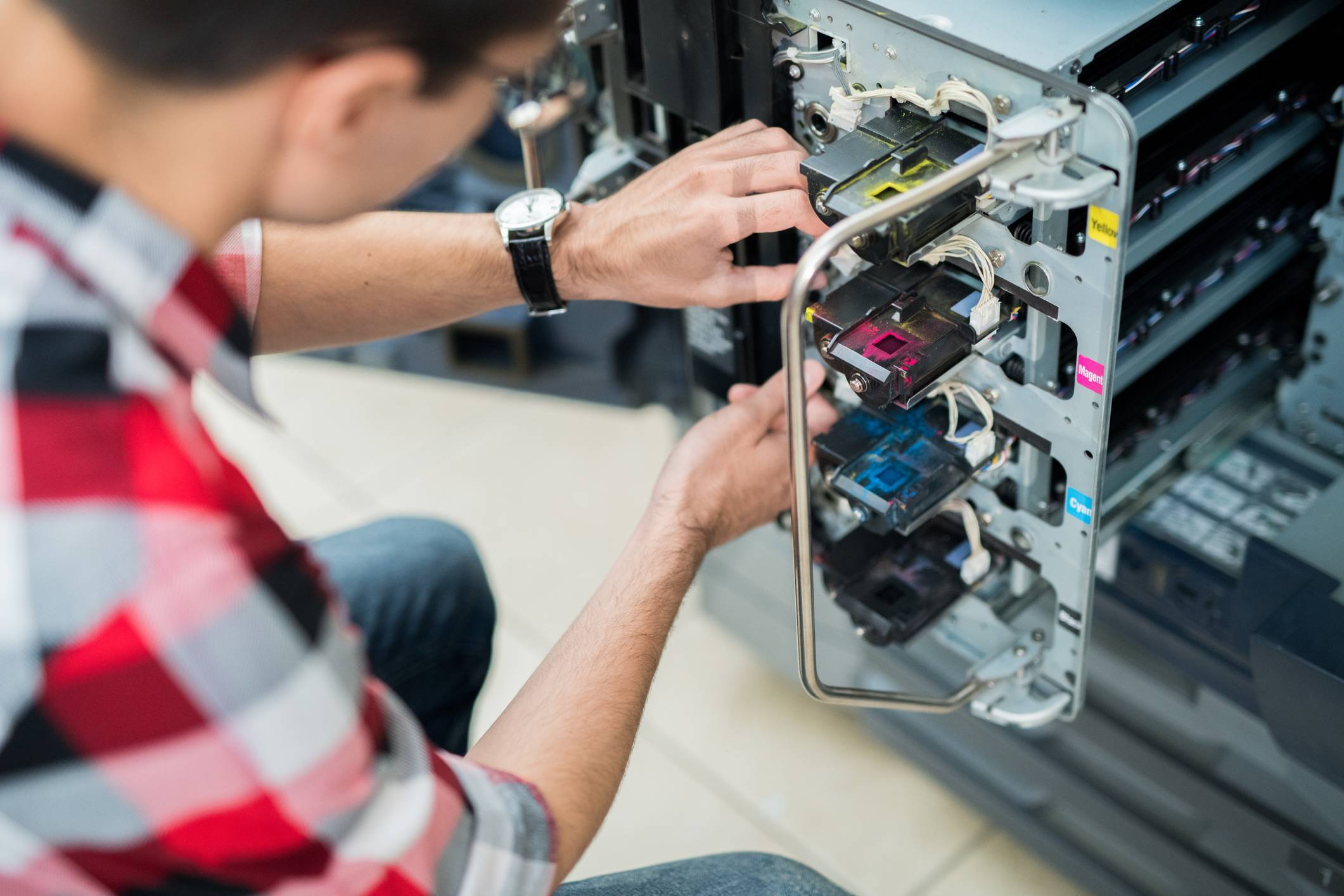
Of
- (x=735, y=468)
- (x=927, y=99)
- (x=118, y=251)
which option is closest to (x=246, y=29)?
(x=118, y=251)

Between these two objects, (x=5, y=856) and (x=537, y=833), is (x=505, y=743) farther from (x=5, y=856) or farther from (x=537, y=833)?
(x=5, y=856)

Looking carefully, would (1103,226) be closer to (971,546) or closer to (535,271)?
(971,546)

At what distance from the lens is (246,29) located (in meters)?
0.64

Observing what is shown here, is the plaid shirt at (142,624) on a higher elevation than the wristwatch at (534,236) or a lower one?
higher

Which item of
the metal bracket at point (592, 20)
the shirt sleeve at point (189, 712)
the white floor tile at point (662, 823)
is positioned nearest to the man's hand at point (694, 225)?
the metal bracket at point (592, 20)

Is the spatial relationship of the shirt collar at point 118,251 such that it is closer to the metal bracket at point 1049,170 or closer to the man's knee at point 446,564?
the metal bracket at point 1049,170

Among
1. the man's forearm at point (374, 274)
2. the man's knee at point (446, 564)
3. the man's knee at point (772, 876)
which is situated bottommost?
the man's knee at point (772, 876)

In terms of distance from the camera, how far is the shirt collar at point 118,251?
65cm

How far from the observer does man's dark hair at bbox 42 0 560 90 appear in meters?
0.63

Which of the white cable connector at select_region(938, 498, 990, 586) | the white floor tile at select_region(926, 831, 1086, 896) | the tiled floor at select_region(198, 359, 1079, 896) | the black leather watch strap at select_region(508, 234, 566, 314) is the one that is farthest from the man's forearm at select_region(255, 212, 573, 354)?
the white floor tile at select_region(926, 831, 1086, 896)

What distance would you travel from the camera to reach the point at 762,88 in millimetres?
1067

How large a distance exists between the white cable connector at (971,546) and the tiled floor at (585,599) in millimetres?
543

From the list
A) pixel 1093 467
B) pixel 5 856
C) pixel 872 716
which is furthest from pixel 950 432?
pixel 5 856

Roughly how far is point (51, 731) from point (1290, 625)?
0.92 m
